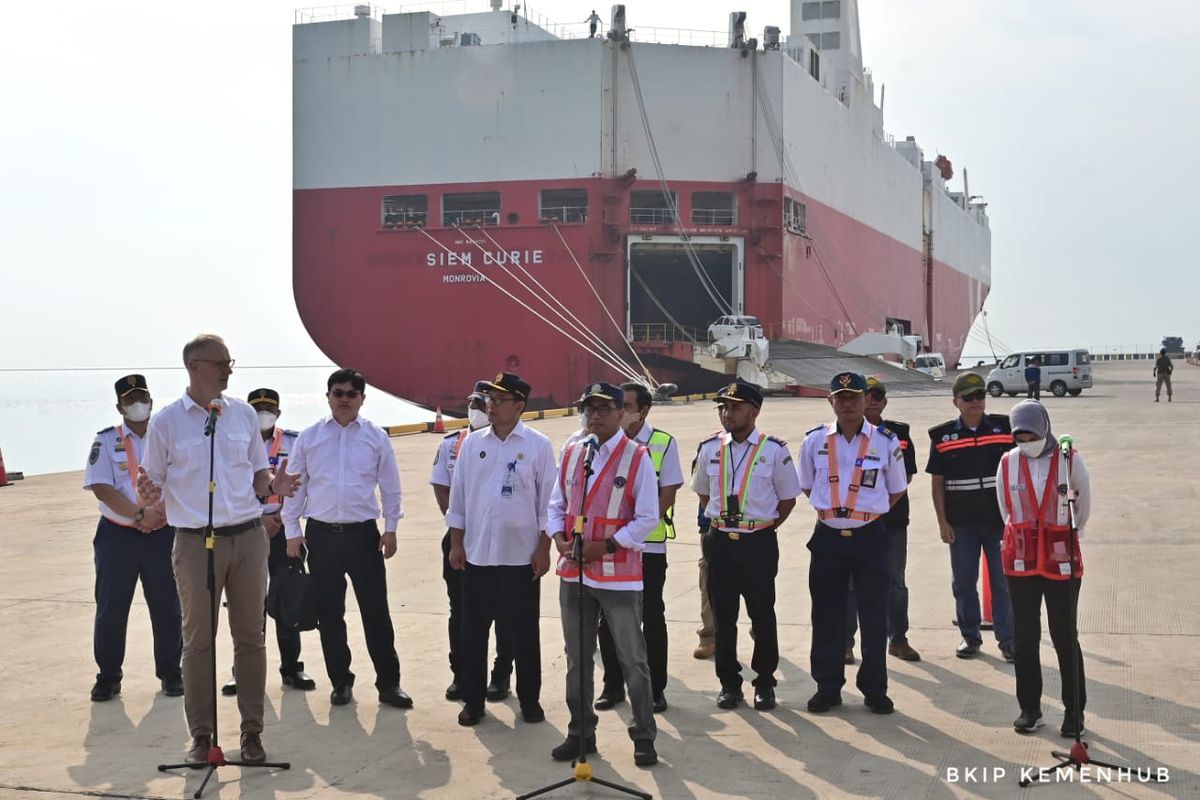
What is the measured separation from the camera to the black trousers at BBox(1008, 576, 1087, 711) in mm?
5891

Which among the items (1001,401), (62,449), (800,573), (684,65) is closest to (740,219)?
(684,65)

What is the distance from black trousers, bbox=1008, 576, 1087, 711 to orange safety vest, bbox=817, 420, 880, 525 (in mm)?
866

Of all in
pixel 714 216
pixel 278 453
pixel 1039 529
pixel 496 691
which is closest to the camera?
pixel 1039 529

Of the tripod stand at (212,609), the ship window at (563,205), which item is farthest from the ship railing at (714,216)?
the tripod stand at (212,609)

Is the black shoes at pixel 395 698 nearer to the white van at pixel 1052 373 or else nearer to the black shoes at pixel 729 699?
the black shoes at pixel 729 699

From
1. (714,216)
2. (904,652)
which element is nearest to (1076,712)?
Result: (904,652)

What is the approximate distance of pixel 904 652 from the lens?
294 inches

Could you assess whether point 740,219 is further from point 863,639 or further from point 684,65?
point 863,639

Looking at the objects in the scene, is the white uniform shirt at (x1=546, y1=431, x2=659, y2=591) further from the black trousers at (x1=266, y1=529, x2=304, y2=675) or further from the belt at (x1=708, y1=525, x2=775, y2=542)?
the black trousers at (x1=266, y1=529, x2=304, y2=675)

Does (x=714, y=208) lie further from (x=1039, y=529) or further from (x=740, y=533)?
(x=1039, y=529)

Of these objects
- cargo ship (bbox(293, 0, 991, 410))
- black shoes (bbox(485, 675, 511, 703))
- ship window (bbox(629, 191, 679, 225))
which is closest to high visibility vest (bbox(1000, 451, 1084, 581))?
black shoes (bbox(485, 675, 511, 703))

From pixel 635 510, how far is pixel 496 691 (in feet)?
4.90

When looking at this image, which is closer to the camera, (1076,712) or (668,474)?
(1076,712)

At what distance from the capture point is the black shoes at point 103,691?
22.1 ft
